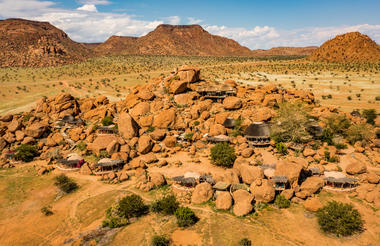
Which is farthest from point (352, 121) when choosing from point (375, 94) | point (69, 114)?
point (69, 114)

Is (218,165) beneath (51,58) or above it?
beneath

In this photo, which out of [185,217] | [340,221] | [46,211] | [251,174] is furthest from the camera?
[251,174]

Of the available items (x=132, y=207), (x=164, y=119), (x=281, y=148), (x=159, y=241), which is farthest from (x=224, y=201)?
(x=164, y=119)

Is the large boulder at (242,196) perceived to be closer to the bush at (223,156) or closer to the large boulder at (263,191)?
the large boulder at (263,191)

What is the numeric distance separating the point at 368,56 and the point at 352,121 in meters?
87.4

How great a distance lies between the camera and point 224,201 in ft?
81.5

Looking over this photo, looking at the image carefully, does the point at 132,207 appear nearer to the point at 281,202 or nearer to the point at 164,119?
the point at 281,202

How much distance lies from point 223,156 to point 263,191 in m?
8.33

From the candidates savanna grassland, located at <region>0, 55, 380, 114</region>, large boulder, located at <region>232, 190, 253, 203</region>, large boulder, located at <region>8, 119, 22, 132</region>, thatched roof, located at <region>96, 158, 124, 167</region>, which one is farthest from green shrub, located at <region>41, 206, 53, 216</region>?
savanna grassland, located at <region>0, 55, 380, 114</region>

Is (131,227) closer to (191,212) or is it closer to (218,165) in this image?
(191,212)

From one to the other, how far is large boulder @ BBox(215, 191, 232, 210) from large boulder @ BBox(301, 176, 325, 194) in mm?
9047

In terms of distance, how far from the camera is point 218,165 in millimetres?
33719

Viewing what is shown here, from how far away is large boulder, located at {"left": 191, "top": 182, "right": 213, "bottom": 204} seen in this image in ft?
85.7

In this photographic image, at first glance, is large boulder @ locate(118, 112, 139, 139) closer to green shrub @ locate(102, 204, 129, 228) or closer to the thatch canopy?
green shrub @ locate(102, 204, 129, 228)
